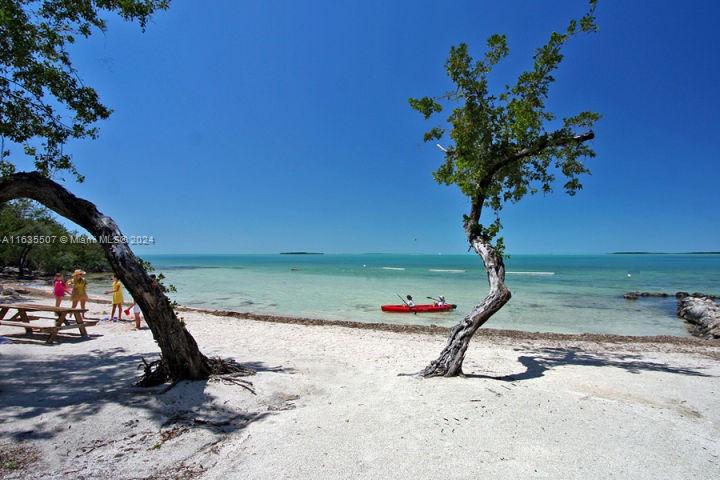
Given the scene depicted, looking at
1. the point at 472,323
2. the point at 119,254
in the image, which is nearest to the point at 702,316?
the point at 472,323

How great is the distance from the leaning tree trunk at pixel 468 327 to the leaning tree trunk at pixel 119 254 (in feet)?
13.4

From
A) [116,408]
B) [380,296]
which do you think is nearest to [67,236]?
[380,296]

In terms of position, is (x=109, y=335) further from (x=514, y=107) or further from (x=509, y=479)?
(x=514, y=107)

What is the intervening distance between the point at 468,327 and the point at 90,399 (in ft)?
19.6

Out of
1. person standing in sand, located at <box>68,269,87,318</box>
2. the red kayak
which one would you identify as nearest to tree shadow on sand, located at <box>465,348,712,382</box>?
the red kayak

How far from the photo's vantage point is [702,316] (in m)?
17.4

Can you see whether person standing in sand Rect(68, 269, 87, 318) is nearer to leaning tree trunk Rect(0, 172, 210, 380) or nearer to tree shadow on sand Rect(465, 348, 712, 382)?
leaning tree trunk Rect(0, 172, 210, 380)

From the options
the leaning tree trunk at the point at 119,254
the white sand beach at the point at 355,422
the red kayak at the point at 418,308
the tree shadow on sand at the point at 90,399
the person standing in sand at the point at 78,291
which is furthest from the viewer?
the red kayak at the point at 418,308

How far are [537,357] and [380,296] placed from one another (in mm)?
17973

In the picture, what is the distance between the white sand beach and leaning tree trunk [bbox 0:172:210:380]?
55 centimetres

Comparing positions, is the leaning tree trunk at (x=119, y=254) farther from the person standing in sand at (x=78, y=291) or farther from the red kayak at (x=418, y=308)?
the red kayak at (x=418, y=308)

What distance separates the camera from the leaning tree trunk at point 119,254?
525 cm

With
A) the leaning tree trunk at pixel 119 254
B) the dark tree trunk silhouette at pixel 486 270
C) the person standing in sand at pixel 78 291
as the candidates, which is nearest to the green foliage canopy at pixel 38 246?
the person standing in sand at pixel 78 291

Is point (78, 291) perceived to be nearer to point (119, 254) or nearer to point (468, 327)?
point (119, 254)
